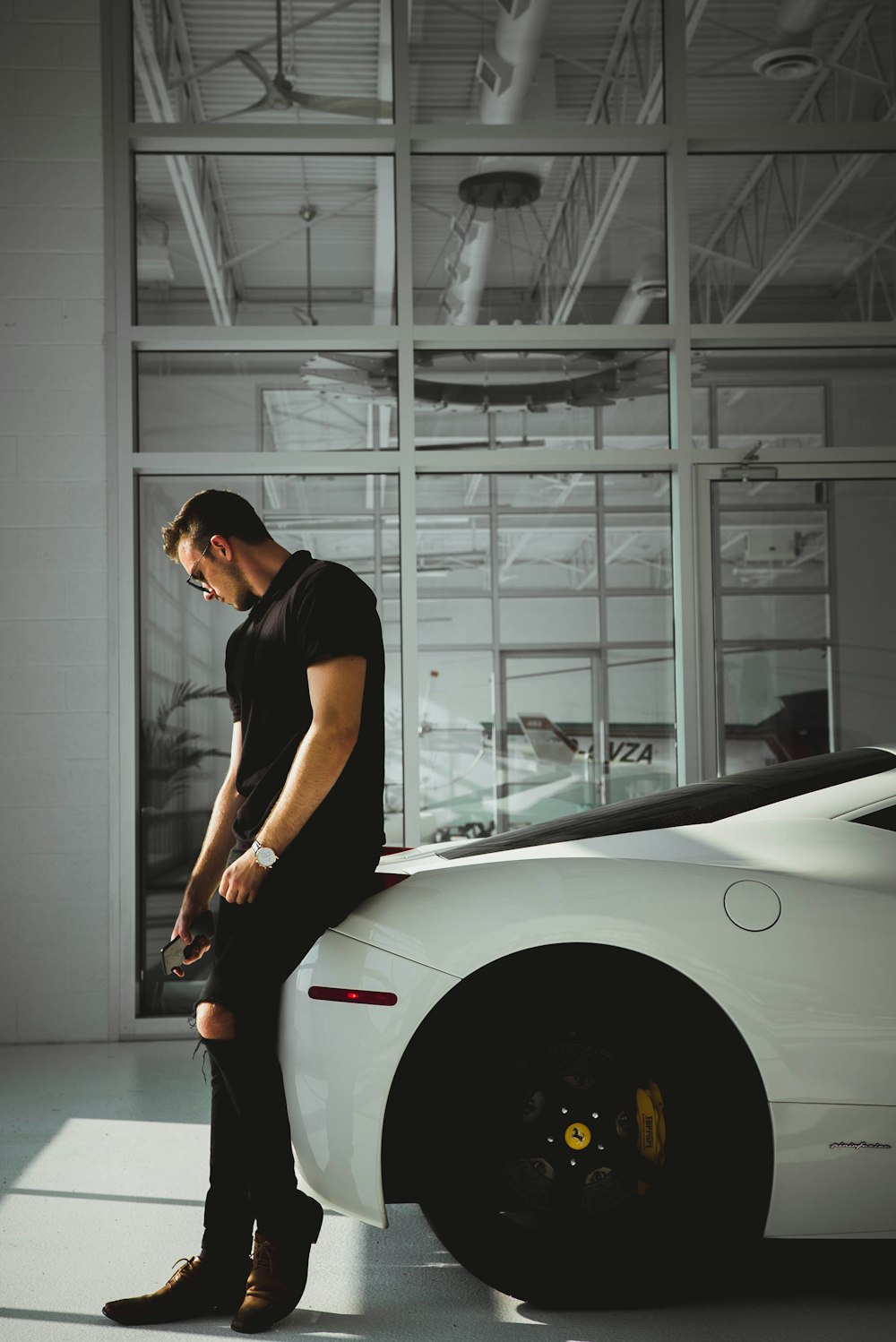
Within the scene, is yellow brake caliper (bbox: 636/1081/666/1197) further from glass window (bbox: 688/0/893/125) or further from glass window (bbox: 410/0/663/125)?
glass window (bbox: 688/0/893/125)

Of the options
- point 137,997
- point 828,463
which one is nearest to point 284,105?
point 828,463

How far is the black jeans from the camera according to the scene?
2.39 meters

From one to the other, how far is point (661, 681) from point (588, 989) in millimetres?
3490

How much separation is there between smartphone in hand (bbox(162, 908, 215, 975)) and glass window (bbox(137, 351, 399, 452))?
3262mm

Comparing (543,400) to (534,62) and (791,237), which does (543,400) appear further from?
(534,62)

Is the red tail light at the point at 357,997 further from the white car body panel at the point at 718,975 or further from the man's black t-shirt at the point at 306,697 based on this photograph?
the man's black t-shirt at the point at 306,697

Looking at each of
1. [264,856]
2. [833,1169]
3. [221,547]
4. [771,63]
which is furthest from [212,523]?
[771,63]

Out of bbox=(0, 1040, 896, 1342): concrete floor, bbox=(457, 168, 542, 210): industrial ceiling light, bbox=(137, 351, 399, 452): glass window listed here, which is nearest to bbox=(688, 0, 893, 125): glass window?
bbox=(457, 168, 542, 210): industrial ceiling light

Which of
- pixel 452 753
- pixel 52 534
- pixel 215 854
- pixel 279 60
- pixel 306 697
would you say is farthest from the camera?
pixel 452 753

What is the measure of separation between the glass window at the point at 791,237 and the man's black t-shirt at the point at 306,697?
376 centimetres

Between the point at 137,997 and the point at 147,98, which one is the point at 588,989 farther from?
the point at 147,98

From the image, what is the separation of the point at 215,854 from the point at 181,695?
9.25ft

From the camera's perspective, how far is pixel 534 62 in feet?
18.6

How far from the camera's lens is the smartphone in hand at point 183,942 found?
2607 mm
